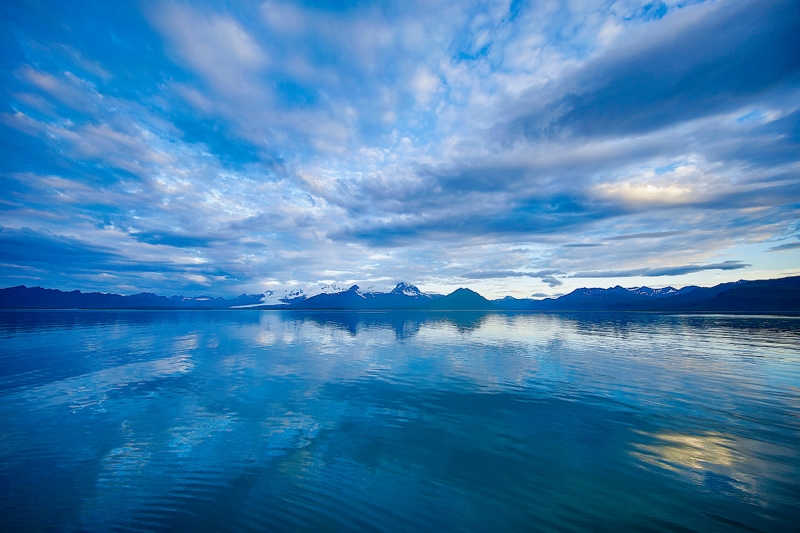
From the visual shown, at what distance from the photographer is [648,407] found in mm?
23875

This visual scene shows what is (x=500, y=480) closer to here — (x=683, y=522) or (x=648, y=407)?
(x=683, y=522)

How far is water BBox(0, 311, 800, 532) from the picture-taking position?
39.1 feet

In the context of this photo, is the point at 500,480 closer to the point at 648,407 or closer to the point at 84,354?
the point at 648,407

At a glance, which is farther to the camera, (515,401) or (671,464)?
(515,401)

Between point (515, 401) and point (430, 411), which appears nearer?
point (430, 411)

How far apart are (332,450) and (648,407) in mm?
23624

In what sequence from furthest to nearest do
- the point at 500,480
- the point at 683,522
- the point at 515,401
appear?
the point at 515,401
the point at 500,480
the point at 683,522

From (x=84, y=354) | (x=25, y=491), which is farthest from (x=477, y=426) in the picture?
(x=84, y=354)

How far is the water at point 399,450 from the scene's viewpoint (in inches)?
470

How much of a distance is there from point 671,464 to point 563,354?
34.5m

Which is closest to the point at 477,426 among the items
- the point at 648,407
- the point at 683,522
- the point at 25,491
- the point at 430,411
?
the point at 430,411

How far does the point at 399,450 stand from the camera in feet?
56.4

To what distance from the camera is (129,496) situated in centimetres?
1299

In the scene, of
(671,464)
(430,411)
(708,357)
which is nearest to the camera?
(671,464)
